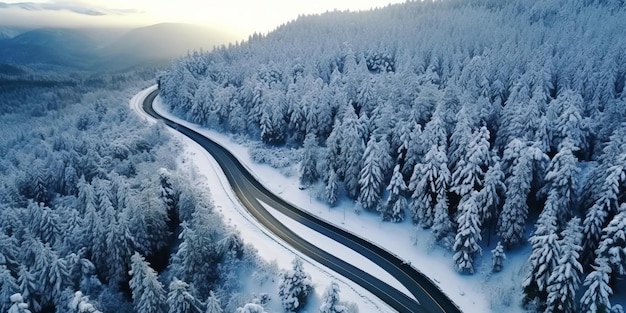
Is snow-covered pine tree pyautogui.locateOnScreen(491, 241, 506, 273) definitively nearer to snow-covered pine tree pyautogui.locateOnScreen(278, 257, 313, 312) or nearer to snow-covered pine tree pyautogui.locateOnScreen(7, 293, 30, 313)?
snow-covered pine tree pyautogui.locateOnScreen(278, 257, 313, 312)

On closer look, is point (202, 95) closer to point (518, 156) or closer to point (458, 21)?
point (518, 156)

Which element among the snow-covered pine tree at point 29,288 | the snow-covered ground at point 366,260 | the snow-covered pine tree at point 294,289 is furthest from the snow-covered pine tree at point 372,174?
the snow-covered pine tree at point 29,288

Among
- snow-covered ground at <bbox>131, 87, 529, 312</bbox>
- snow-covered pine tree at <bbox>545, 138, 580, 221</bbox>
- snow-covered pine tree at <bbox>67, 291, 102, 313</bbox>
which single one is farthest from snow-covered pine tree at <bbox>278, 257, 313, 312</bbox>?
snow-covered pine tree at <bbox>545, 138, 580, 221</bbox>

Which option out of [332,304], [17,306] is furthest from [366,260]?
[17,306]

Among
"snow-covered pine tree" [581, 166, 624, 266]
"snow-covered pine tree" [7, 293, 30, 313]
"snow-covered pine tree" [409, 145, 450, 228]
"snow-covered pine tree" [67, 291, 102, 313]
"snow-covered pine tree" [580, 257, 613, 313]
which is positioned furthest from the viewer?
"snow-covered pine tree" [409, 145, 450, 228]

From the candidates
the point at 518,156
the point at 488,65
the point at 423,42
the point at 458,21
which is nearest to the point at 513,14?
the point at 458,21

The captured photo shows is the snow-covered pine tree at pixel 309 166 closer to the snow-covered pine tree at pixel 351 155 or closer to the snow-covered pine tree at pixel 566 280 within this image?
the snow-covered pine tree at pixel 351 155
